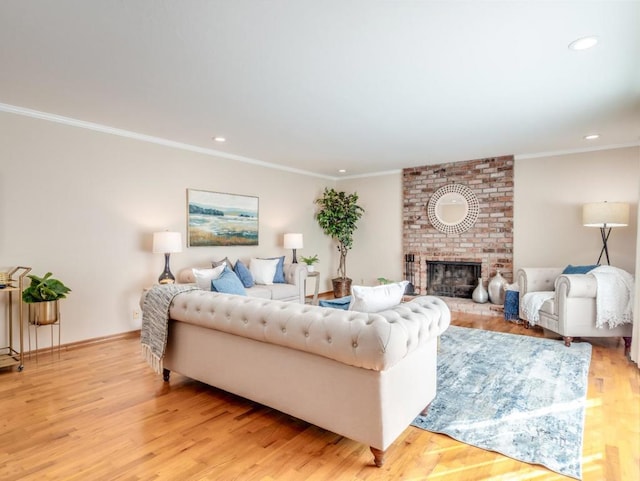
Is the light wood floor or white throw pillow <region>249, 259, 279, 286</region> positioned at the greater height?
white throw pillow <region>249, 259, 279, 286</region>

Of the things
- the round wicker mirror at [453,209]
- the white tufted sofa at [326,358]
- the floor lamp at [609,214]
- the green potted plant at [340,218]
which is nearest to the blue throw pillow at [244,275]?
the white tufted sofa at [326,358]

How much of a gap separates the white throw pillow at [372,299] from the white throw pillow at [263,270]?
123 inches

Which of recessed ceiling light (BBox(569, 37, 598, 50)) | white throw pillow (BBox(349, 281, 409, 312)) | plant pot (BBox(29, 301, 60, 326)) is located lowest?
plant pot (BBox(29, 301, 60, 326))

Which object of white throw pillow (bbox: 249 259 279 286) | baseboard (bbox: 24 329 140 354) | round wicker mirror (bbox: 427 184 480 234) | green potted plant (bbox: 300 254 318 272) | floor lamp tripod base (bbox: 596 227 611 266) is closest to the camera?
baseboard (bbox: 24 329 140 354)

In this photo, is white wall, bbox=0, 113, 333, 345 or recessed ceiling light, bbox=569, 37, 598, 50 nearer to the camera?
recessed ceiling light, bbox=569, 37, 598, 50

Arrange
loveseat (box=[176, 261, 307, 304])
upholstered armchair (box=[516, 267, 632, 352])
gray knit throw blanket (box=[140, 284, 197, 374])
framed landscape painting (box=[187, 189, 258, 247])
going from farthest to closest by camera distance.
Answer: framed landscape painting (box=[187, 189, 258, 247]) → loveseat (box=[176, 261, 307, 304]) → upholstered armchair (box=[516, 267, 632, 352]) → gray knit throw blanket (box=[140, 284, 197, 374])

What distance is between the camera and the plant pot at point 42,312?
3.47 metres

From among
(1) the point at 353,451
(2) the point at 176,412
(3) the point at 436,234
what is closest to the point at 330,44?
(1) the point at 353,451

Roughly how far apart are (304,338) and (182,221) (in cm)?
356

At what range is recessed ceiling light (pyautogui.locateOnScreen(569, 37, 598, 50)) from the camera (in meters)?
2.30

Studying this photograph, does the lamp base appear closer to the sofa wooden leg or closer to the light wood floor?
the light wood floor

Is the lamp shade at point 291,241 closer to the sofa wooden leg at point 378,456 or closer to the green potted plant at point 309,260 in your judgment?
the green potted plant at point 309,260

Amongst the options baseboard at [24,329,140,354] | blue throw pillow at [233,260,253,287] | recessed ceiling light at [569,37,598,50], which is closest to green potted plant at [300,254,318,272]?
blue throw pillow at [233,260,253,287]

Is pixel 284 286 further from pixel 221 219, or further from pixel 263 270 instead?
pixel 221 219
